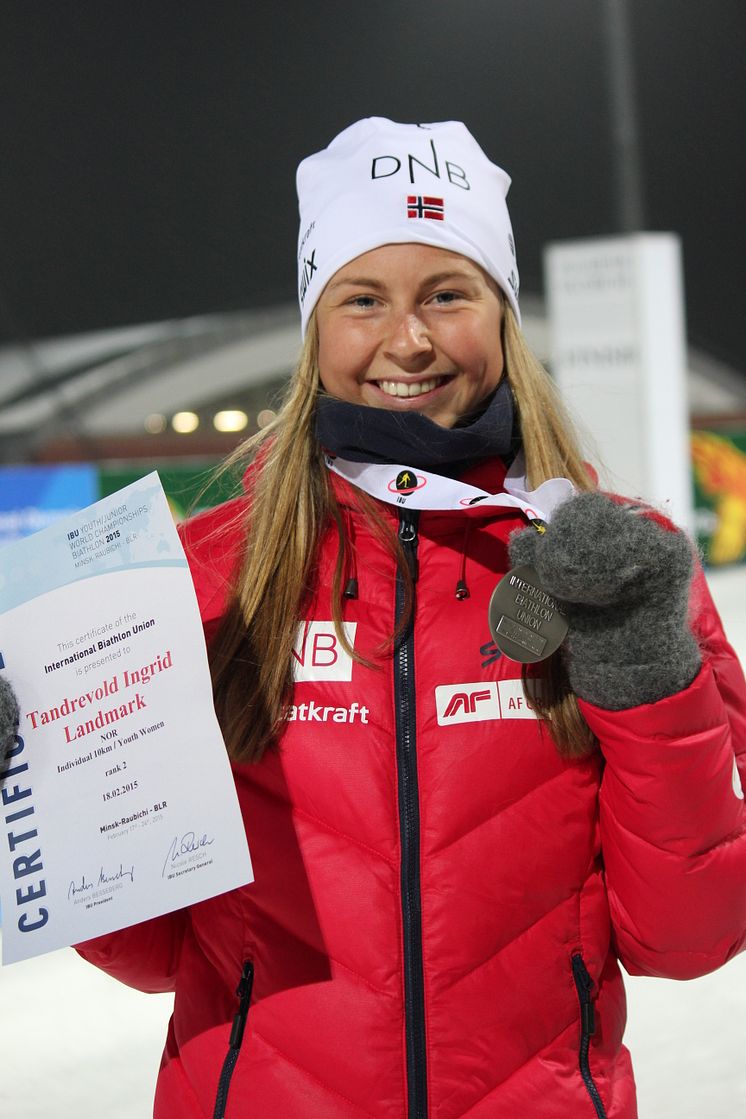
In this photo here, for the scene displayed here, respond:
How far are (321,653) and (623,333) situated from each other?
393cm

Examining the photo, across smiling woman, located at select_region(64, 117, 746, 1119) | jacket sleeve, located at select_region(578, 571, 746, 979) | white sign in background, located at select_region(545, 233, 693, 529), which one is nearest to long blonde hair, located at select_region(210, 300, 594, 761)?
smiling woman, located at select_region(64, 117, 746, 1119)

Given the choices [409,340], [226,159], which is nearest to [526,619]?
[409,340]

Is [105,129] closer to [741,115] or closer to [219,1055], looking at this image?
[741,115]

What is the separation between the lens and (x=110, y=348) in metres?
10.3

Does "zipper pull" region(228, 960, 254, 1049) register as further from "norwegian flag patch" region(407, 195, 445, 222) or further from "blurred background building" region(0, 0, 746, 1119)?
"blurred background building" region(0, 0, 746, 1119)

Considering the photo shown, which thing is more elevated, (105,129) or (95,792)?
(105,129)

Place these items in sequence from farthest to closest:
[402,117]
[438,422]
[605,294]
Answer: [402,117]
[605,294]
[438,422]

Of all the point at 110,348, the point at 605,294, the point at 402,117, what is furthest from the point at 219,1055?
the point at 402,117

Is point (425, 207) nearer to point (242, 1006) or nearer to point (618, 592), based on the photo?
point (618, 592)

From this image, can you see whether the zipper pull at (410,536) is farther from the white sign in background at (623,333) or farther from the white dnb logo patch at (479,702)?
the white sign in background at (623,333)

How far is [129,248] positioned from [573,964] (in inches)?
396
